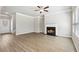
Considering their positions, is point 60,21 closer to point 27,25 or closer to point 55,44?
point 55,44

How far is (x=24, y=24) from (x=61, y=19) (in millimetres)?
757

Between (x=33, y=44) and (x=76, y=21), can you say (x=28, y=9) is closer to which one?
(x=33, y=44)

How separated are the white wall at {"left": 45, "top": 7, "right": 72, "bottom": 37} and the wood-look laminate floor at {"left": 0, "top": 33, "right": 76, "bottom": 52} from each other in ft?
0.50

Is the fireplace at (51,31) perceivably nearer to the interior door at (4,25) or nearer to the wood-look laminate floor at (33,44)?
the wood-look laminate floor at (33,44)

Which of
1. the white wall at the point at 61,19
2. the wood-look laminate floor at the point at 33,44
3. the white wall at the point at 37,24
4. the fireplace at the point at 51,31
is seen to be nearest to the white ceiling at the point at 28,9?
the white wall at the point at 61,19

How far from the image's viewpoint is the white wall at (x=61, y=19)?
165 cm

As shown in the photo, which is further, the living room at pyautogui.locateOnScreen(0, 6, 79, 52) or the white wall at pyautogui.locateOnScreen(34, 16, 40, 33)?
the white wall at pyautogui.locateOnScreen(34, 16, 40, 33)

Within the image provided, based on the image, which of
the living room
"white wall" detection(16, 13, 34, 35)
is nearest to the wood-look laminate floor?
the living room

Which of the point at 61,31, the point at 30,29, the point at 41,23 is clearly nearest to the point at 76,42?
the point at 61,31

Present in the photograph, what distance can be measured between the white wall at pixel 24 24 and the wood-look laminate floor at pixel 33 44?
117mm

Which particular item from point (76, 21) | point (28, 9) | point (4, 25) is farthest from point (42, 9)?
point (4, 25)

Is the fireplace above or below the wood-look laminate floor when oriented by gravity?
above

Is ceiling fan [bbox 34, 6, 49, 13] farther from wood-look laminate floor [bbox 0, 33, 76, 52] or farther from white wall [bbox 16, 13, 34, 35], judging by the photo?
wood-look laminate floor [bbox 0, 33, 76, 52]

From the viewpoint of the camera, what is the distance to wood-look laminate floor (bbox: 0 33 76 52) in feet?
5.23
